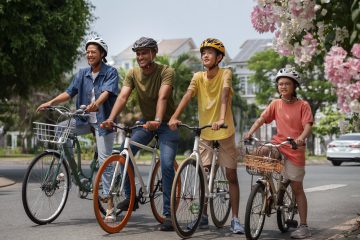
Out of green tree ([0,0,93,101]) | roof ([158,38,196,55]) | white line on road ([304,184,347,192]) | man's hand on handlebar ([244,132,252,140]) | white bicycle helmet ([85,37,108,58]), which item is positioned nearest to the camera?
man's hand on handlebar ([244,132,252,140])

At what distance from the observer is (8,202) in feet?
34.6

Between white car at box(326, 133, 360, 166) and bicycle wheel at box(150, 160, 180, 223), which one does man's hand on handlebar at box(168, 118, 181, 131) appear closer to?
bicycle wheel at box(150, 160, 180, 223)

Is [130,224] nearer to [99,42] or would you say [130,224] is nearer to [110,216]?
[110,216]

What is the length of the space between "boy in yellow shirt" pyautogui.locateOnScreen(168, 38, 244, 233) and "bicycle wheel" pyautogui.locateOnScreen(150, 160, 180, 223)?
1.71ft

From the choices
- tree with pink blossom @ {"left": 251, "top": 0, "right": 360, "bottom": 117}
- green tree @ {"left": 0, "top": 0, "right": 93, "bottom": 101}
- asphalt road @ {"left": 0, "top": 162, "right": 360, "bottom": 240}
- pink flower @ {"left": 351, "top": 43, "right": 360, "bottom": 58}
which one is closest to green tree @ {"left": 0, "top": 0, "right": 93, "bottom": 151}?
green tree @ {"left": 0, "top": 0, "right": 93, "bottom": 101}

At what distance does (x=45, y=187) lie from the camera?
299 inches

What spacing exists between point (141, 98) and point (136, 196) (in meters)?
1.00

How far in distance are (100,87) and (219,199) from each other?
174cm

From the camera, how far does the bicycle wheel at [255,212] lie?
6.65 meters

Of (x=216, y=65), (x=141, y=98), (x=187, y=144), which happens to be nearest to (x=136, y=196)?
(x=141, y=98)

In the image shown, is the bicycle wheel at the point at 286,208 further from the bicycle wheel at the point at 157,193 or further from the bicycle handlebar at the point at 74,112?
the bicycle handlebar at the point at 74,112

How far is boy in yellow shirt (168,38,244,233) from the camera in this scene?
7281mm

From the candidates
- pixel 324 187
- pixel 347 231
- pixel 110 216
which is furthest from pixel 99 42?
pixel 324 187

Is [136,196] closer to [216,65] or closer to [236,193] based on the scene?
[236,193]
